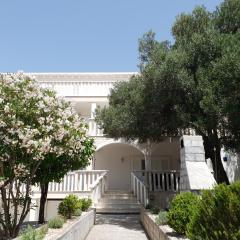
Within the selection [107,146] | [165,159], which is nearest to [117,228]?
[165,159]

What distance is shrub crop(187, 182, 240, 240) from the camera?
13.7 feet

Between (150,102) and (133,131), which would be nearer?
(150,102)

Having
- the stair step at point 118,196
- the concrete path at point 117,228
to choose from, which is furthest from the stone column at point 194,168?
the stair step at point 118,196

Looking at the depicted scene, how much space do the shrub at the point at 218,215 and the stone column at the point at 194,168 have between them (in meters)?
4.15

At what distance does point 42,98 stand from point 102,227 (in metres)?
6.04

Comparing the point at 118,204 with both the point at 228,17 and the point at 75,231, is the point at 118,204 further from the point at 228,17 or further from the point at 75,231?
the point at 228,17

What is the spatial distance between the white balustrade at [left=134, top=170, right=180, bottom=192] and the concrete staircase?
45.3 inches

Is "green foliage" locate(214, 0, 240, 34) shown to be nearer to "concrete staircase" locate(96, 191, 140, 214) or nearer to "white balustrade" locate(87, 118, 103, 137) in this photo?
"concrete staircase" locate(96, 191, 140, 214)

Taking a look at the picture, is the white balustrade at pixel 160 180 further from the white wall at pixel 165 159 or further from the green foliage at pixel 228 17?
the green foliage at pixel 228 17

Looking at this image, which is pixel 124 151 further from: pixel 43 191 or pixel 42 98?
pixel 42 98

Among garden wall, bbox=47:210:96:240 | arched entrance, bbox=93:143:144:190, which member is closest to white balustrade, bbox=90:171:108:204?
arched entrance, bbox=93:143:144:190

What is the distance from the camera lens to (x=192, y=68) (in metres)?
13.2

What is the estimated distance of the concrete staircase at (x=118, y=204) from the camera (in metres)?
15.7

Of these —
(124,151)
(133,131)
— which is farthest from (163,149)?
(133,131)
